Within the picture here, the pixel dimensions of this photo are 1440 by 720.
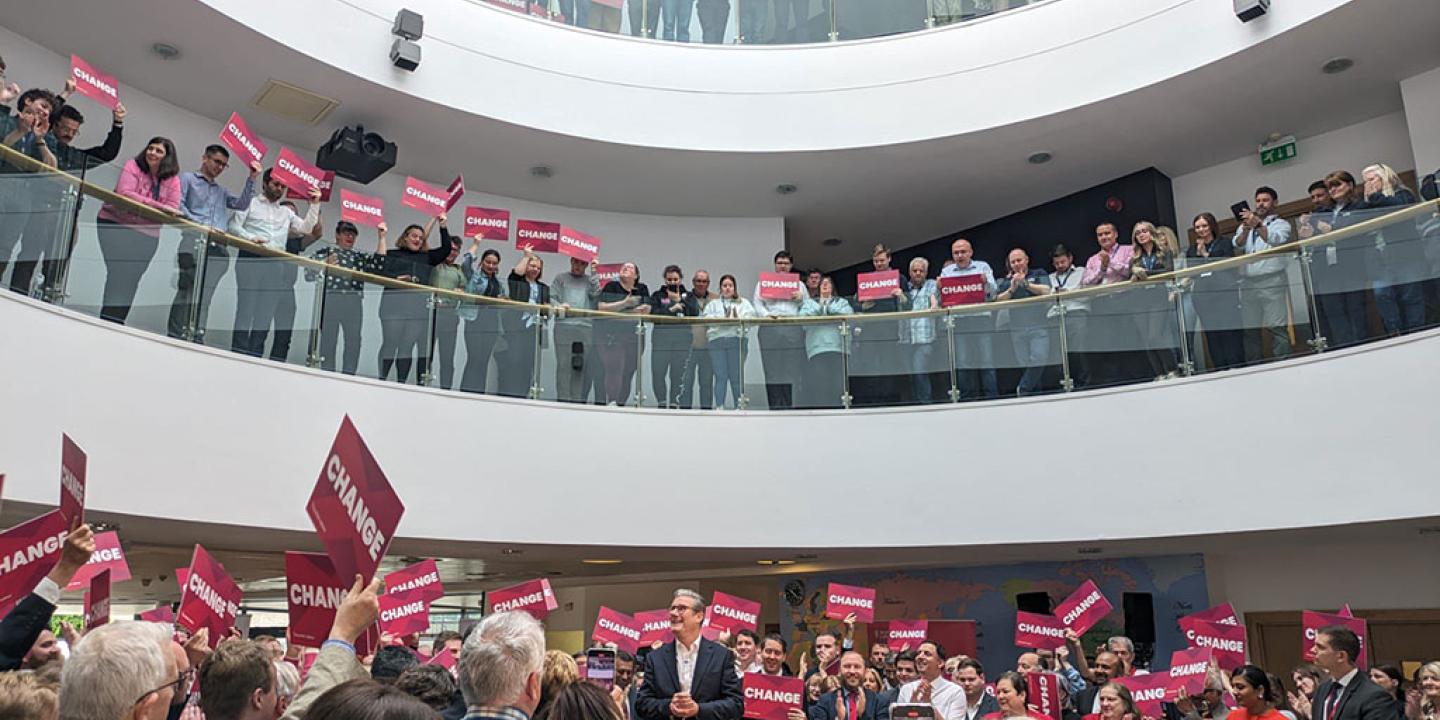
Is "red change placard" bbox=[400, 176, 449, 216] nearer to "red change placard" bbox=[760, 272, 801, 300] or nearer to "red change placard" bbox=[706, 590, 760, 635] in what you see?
"red change placard" bbox=[760, 272, 801, 300]

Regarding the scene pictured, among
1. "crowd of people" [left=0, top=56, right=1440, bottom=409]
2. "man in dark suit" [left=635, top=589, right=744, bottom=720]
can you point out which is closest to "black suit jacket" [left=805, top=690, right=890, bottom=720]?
"man in dark suit" [left=635, top=589, right=744, bottom=720]

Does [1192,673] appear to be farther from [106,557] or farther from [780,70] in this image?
[780,70]

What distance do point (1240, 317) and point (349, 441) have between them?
7.51m

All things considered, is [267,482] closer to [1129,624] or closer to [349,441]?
[349,441]

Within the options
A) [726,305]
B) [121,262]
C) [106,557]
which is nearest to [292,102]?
[121,262]

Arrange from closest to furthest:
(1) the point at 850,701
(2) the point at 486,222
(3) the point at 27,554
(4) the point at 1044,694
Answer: (3) the point at 27,554
(4) the point at 1044,694
(1) the point at 850,701
(2) the point at 486,222

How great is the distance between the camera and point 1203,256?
8703 mm

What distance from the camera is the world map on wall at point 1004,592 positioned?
1074 cm

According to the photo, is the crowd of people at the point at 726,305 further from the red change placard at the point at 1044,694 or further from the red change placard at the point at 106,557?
the red change placard at the point at 1044,694

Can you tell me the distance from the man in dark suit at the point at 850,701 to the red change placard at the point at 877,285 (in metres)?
3.89

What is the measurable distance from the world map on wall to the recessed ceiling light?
472 centimetres

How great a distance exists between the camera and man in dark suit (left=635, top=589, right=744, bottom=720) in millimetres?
4895

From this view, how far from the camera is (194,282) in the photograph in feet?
24.1

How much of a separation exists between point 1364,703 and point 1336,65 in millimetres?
6510
